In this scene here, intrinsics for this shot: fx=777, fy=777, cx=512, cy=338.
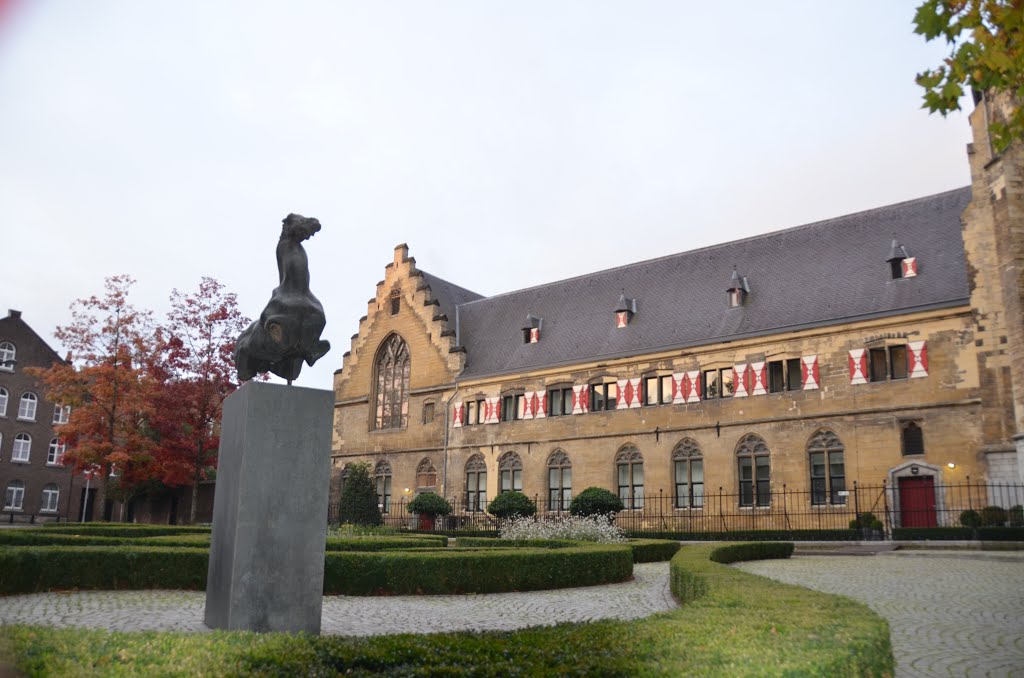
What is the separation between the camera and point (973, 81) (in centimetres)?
611

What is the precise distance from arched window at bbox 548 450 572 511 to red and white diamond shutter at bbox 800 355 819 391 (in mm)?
10956

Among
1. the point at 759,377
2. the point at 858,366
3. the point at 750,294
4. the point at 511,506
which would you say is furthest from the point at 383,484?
the point at 858,366

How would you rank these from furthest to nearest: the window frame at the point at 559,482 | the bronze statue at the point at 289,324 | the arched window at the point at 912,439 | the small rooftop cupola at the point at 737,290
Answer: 1. the window frame at the point at 559,482
2. the small rooftop cupola at the point at 737,290
3. the arched window at the point at 912,439
4. the bronze statue at the point at 289,324

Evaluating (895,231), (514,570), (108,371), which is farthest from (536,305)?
(514,570)

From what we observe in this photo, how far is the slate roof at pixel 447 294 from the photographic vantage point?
43.0 metres

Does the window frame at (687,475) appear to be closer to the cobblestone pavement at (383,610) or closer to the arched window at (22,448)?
the cobblestone pavement at (383,610)

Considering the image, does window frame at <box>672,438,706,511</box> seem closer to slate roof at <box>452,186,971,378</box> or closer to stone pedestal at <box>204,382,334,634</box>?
slate roof at <box>452,186,971,378</box>

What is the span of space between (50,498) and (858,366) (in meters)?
50.1

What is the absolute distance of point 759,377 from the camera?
29656mm

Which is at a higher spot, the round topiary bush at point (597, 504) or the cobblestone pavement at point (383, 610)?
the round topiary bush at point (597, 504)

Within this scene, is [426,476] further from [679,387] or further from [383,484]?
[679,387]

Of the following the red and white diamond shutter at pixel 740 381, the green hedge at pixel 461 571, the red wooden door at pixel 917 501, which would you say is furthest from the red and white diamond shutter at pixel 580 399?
the green hedge at pixel 461 571

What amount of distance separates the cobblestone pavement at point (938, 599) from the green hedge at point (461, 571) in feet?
13.4

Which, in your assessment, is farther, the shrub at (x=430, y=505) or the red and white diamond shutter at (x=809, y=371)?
the shrub at (x=430, y=505)
